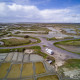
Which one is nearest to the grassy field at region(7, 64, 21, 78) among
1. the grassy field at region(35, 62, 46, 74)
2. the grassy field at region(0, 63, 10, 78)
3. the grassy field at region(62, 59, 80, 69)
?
the grassy field at region(0, 63, 10, 78)

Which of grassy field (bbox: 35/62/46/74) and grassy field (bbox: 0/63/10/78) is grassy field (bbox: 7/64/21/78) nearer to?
grassy field (bbox: 0/63/10/78)

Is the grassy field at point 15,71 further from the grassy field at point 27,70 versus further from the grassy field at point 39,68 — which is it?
the grassy field at point 39,68

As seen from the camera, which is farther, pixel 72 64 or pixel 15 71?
pixel 72 64

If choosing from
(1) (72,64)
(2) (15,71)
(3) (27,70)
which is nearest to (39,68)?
(3) (27,70)

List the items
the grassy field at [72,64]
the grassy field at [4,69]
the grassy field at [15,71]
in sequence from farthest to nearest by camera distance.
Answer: the grassy field at [72,64]
the grassy field at [4,69]
the grassy field at [15,71]

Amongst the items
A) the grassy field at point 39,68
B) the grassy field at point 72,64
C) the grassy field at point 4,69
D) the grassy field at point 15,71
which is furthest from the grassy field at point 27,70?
the grassy field at point 72,64

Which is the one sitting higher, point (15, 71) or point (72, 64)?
point (72, 64)

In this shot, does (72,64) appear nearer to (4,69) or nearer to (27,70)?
(27,70)

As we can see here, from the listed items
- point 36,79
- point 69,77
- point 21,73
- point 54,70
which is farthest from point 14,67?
point 69,77

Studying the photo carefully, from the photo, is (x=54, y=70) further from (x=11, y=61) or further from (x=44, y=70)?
(x=11, y=61)
